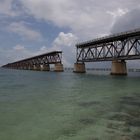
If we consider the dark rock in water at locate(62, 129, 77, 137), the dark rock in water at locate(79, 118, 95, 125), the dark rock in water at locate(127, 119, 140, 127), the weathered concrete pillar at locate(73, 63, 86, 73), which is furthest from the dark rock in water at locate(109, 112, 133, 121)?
the weathered concrete pillar at locate(73, 63, 86, 73)

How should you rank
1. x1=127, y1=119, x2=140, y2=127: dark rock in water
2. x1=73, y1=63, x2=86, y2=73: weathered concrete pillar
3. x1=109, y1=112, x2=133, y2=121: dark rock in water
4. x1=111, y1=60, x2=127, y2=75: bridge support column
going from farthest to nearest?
x1=73, y1=63, x2=86, y2=73: weathered concrete pillar < x1=111, y1=60, x2=127, y2=75: bridge support column < x1=109, y1=112, x2=133, y2=121: dark rock in water < x1=127, y1=119, x2=140, y2=127: dark rock in water

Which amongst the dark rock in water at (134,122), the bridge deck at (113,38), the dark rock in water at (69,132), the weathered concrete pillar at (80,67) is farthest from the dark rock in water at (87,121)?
the weathered concrete pillar at (80,67)

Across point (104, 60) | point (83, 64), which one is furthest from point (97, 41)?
point (83, 64)

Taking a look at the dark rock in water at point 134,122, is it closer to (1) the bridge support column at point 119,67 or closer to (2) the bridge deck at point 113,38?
(2) the bridge deck at point 113,38

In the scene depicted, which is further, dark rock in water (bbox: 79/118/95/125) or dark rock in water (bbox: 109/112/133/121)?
dark rock in water (bbox: 109/112/133/121)

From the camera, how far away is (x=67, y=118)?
57.2ft

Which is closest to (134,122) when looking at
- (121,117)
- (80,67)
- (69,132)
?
(121,117)

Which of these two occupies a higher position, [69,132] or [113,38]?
[113,38]

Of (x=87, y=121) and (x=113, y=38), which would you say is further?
(x=113, y=38)

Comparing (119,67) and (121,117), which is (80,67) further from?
(121,117)

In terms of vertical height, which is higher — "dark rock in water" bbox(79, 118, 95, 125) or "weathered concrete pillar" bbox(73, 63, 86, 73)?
"weathered concrete pillar" bbox(73, 63, 86, 73)

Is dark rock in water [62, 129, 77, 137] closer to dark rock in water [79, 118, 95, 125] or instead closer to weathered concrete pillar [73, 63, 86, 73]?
dark rock in water [79, 118, 95, 125]

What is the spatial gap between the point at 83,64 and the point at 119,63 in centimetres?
4135

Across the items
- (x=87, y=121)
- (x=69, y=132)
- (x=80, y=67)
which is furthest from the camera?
(x=80, y=67)
